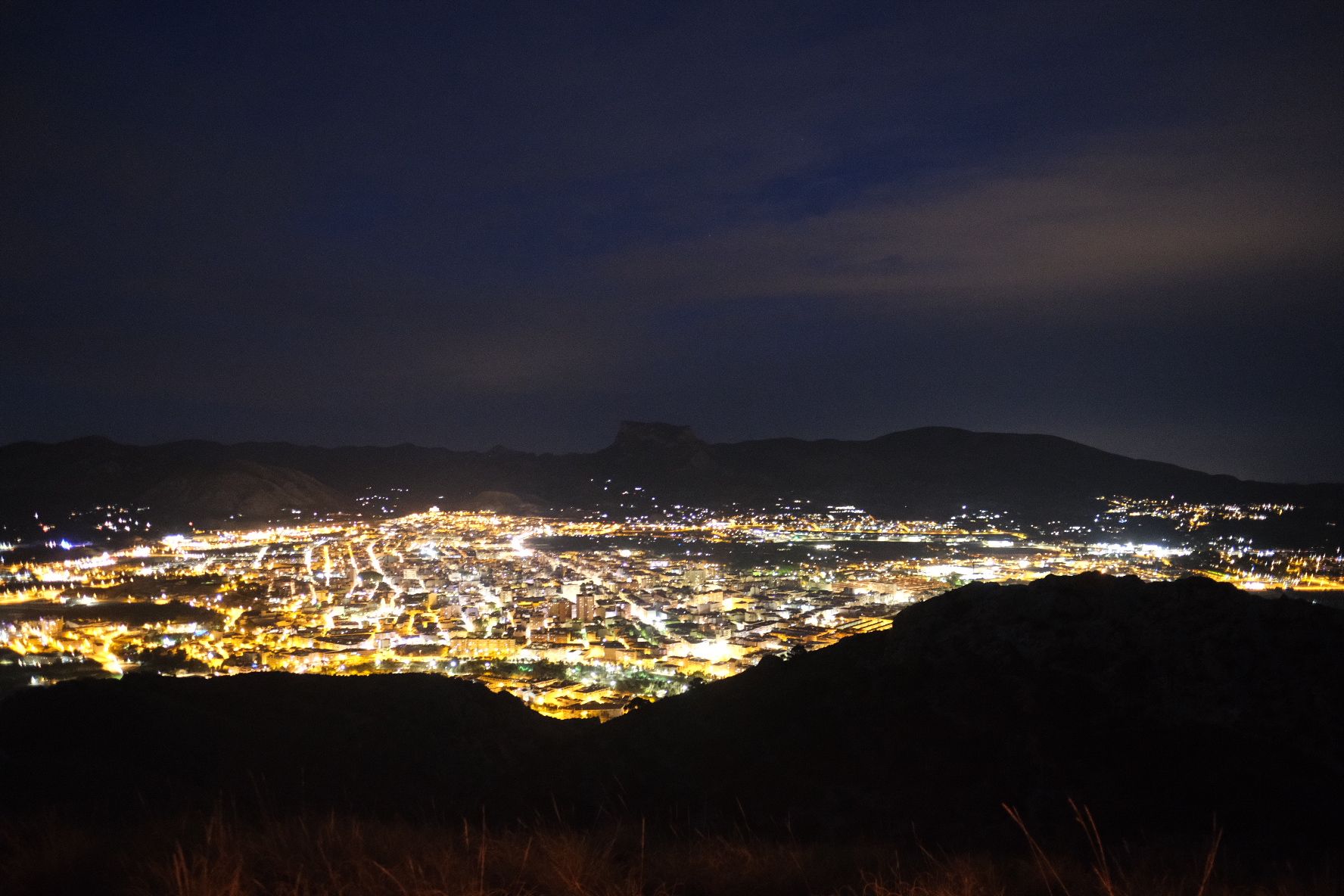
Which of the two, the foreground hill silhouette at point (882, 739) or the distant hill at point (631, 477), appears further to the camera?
the distant hill at point (631, 477)

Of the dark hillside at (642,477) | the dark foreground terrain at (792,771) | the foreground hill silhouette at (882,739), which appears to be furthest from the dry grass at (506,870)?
the dark hillside at (642,477)

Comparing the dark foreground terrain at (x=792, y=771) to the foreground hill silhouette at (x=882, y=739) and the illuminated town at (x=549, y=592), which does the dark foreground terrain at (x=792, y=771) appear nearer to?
the foreground hill silhouette at (x=882, y=739)

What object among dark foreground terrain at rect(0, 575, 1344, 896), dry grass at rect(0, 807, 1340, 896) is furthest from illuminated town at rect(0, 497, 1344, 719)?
dry grass at rect(0, 807, 1340, 896)

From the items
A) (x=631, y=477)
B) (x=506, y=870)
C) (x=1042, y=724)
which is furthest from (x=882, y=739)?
(x=631, y=477)

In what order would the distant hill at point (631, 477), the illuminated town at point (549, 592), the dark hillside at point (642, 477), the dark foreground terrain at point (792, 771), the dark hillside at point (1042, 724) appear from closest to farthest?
the dark foreground terrain at point (792, 771)
the dark hillside at point (1042, 724)
the illuminated town at point (549, 592)
the dark hillside at point (642, 477)
the distant hill at point (631, 477)

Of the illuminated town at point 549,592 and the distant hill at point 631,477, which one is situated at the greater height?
the distant hill at point 631,477

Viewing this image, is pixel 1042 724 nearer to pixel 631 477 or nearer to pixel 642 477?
pixel 642 477

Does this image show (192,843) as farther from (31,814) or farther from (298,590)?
(298,590)
